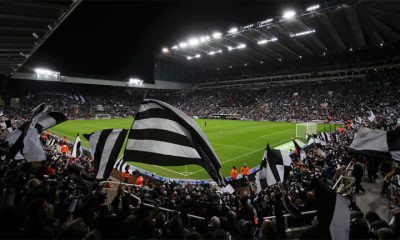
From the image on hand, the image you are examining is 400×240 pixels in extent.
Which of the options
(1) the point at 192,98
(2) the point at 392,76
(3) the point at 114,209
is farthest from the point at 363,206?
(1) the point at 192,98

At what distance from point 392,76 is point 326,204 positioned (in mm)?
51492

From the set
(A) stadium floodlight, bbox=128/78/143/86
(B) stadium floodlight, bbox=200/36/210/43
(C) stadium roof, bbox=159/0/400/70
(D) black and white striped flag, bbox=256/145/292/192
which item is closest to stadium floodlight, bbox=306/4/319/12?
(C) stadium roof, bbox=159/0/400/70

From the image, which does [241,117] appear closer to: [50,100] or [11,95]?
[50,100]

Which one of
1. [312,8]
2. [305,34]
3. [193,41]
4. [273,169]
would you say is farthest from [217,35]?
[273,169]

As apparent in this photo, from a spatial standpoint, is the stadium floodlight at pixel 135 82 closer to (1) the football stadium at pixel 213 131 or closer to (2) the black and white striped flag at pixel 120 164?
(1) the football stadium at pixel 213 131

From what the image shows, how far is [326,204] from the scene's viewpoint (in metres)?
3.56

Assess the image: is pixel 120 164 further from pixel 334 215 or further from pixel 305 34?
pixel 305 34

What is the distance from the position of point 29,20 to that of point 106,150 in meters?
5.49

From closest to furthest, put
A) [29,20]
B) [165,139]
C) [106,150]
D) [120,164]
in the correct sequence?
[165,139] → [106,150] → [29,20] → [120,164]

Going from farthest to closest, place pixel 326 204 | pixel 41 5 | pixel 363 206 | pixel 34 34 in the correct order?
pixel 34 34, pixel 363 206, pixel 41 5, pixel 326 204

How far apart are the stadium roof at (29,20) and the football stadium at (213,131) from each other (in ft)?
0.19

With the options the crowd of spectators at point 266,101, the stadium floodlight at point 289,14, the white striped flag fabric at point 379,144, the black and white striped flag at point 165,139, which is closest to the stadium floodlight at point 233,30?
the stadium floodlight at point 289,14

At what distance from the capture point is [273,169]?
7.76 metres

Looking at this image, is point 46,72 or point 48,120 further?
point 46,72
